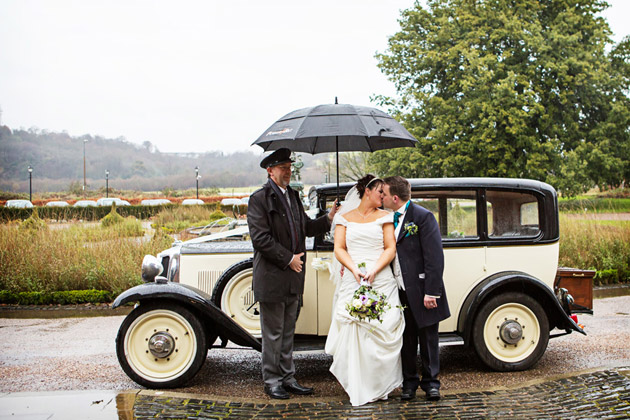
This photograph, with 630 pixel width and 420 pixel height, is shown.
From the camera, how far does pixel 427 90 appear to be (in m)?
31.4

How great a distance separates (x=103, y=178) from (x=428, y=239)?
151 meters

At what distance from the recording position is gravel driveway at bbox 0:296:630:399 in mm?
5176

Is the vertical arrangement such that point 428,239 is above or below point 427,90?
below

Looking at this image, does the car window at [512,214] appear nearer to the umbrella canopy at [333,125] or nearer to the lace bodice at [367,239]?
the umbrella canopy at [333,125]

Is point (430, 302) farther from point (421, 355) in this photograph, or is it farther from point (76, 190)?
point (76, 190)

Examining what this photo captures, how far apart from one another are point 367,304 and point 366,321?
15cm

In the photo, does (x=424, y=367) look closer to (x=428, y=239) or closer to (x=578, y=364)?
(x=428, y=239)

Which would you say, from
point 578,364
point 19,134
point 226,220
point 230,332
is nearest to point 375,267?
point 230,332

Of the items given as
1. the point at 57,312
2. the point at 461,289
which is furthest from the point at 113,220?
the point at 461,289

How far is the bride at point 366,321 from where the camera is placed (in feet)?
15.2

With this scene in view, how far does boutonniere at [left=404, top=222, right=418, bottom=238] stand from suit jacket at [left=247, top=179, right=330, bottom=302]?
98 centimetres

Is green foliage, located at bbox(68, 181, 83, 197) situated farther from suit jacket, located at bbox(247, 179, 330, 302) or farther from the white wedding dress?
the white wedding dress

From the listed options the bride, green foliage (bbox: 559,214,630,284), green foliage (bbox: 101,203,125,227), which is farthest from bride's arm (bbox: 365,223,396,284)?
green foliage (bbox: 101,203,125,227)

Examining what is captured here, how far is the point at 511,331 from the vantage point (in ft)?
17.8
